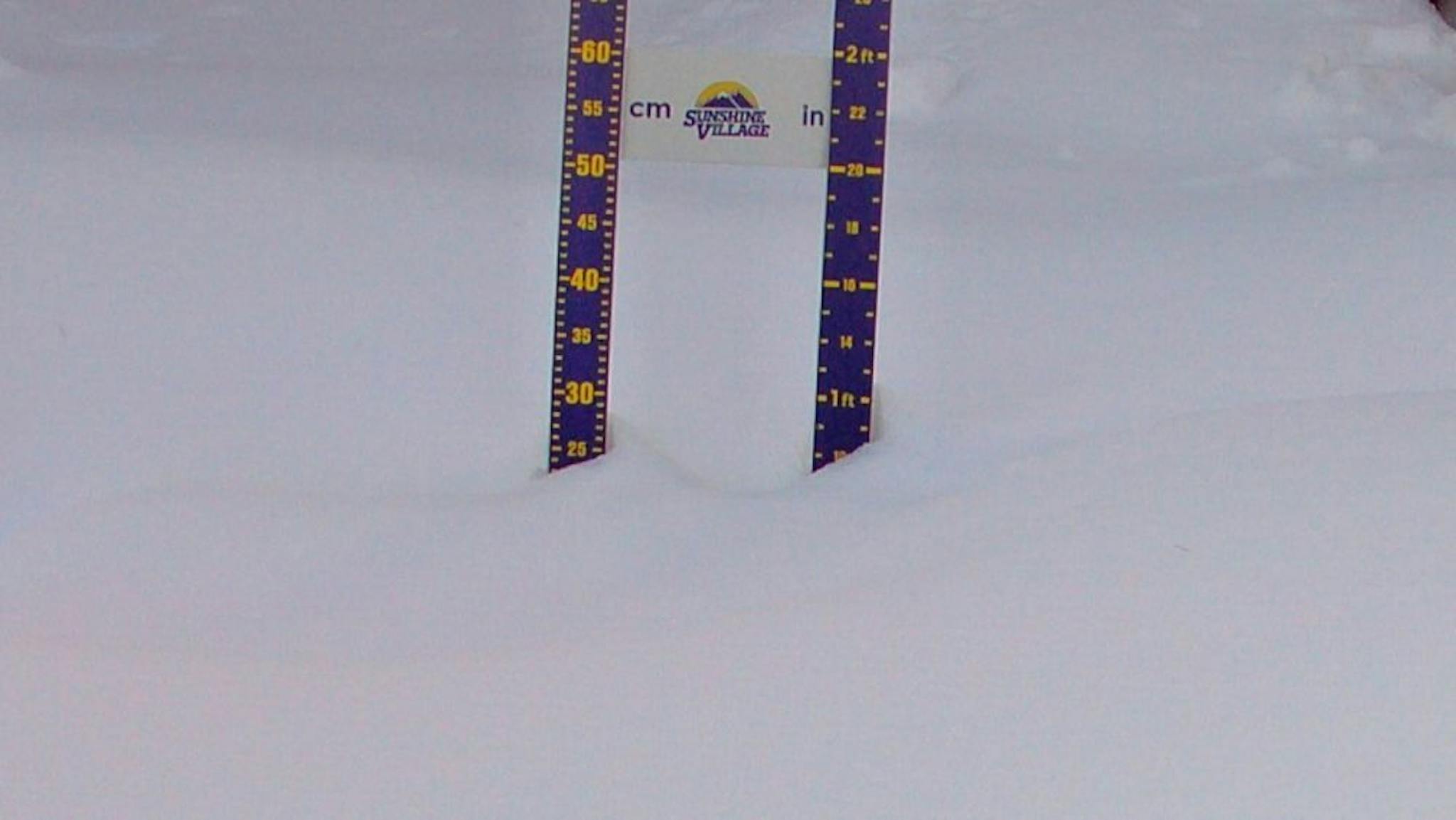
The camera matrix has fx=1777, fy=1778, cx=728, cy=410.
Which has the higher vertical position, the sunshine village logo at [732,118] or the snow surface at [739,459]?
the sunshine village logo at [732,118]

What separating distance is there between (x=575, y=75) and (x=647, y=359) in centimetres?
40

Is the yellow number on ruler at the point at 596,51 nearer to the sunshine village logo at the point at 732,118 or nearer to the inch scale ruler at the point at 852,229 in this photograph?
the sunshine village logo at the point at 732,118

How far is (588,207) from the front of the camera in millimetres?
2158

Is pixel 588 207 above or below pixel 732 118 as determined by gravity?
below

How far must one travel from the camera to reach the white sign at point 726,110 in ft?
7.18

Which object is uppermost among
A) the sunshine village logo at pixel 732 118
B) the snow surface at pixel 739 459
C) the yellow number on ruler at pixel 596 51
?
the yellow number on ruler at pixel 596 51

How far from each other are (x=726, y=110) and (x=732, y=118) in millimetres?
13

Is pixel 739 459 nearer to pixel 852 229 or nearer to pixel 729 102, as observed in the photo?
pixel 852 229

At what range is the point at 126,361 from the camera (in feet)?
7.35

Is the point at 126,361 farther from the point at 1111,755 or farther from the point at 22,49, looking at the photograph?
the point at 22,49

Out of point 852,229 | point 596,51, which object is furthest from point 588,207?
point 852,229

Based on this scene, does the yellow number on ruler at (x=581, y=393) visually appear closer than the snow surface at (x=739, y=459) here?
No

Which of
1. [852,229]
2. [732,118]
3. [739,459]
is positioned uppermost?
[732,118]

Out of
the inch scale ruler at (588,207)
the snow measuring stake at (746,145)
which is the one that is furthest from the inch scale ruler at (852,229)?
the inch scale ruler at (588,207)
